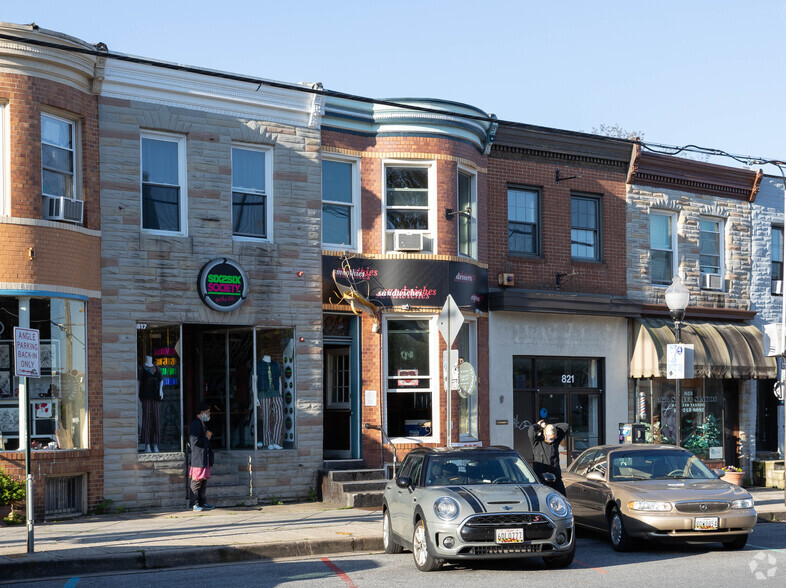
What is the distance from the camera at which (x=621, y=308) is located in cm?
2391

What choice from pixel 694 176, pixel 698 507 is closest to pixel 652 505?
pixel 698 507

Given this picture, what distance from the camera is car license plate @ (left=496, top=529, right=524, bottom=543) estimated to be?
38.6 ft

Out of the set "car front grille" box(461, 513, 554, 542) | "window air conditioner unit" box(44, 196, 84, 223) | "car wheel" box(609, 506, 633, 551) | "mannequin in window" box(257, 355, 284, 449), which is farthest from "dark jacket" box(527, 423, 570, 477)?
"window air conditioner unit" box(44, 196, 84, 223)

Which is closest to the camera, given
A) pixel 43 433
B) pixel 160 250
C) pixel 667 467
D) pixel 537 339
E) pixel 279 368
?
pixel 667 467

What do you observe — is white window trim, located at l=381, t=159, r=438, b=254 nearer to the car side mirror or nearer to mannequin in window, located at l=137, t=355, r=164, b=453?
mannequin in window, located at l=137, t=355, r=164, b=453

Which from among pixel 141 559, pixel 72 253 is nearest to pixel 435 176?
pixel 72 253

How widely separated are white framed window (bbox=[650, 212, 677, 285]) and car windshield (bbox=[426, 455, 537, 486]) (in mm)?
13092

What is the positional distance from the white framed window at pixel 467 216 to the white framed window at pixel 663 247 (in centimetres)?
567

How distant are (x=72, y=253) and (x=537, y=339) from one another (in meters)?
10.4

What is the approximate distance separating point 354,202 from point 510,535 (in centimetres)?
1022

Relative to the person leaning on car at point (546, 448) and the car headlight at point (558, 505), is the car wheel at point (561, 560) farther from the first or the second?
the person leaning on car at point (546, 448)

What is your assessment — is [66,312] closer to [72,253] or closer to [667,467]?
[72,253]

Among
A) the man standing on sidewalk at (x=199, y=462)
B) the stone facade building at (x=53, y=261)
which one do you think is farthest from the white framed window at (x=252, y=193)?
the man standing on sidewalk at (x=199, y=462)

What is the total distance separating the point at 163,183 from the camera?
61.6 feet
